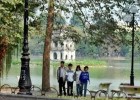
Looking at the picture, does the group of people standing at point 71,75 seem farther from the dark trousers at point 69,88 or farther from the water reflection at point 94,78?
the water reflection at point 94,78

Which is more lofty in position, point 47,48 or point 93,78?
point 47,48

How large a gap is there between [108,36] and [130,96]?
9.81 metres

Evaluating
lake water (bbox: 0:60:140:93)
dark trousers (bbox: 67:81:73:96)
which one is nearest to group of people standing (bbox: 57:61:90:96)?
dark trousers (bbox: 67:81:73:96)

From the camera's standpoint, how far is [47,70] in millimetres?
28641

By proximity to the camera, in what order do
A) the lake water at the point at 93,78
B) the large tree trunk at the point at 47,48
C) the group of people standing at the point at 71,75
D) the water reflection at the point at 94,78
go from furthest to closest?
the water reflection at the point at 94,78 → the lake water at the point at 93,78 → the large tree trunk at the point at 47,48 → the group of people standing at the point at 71,75

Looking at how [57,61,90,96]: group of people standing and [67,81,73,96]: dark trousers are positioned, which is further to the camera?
[67,81,73,96]: dark trousers

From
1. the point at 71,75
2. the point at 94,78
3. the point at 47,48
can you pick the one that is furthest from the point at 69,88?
the point at 94,78

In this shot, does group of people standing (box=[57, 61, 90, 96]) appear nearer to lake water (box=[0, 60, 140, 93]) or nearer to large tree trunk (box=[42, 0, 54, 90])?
large tree trunk (box=[42, 0, 54, 90])

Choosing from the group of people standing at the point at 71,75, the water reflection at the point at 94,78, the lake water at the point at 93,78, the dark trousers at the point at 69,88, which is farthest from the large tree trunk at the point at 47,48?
the water reflection at the point at 94,78

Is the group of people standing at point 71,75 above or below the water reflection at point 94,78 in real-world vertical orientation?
above

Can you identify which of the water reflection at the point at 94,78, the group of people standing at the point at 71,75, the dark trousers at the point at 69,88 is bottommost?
the water reflection at the point at 94,78

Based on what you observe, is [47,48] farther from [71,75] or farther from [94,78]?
[94,78]

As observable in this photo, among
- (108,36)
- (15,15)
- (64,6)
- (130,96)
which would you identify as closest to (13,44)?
(15,15)

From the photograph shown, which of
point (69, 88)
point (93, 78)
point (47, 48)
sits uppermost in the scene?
point (47, 48)
